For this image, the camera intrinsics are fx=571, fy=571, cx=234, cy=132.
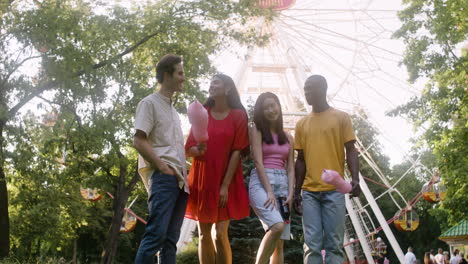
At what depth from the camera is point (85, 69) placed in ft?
47.7

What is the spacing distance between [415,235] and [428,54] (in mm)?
31930

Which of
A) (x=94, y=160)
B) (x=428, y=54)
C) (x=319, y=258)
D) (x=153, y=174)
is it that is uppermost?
(x=428, y=54)

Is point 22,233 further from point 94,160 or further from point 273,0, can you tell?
point 273,0

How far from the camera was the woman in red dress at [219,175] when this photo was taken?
4820mm

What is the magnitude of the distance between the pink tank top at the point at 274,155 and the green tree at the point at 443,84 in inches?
507

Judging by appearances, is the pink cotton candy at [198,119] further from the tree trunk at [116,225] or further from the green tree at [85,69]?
the tree trunk at [116,225]

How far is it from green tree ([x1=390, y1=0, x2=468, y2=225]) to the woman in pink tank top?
12.8m

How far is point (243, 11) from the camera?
1778cm

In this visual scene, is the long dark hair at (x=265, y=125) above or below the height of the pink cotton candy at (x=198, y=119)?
above

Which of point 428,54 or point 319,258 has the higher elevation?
point 428,54

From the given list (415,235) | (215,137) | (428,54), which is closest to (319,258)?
(215,137)

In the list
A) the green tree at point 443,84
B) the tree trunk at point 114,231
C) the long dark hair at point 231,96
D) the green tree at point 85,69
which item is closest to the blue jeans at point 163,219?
the long dark hair at point 231,96

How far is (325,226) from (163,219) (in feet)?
4.55

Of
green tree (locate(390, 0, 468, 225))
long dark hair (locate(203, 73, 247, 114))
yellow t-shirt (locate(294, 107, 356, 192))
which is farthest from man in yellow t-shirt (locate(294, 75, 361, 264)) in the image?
green tree (locate(390, 0, 468, 225))
